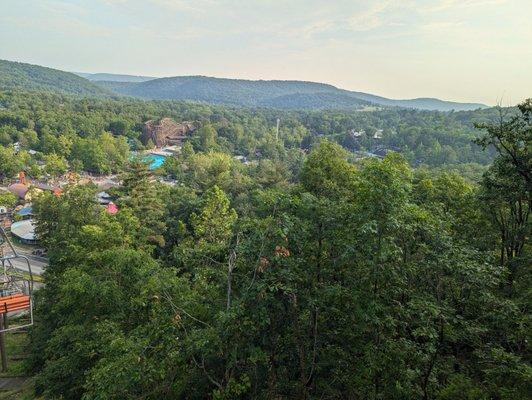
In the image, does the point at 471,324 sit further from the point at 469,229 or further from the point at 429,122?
the point at 429,122

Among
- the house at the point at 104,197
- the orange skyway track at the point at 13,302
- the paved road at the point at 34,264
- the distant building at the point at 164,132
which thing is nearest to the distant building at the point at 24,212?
the house at the point at 104,197

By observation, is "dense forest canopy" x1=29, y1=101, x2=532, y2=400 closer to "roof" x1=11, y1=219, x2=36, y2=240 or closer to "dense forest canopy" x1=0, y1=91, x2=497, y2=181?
"roof" x1=11, y1=219, x2=36, y2=240

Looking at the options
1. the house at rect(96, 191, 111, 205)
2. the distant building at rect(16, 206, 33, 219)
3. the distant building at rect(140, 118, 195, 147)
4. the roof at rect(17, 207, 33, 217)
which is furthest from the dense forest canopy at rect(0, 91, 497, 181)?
the house at rect(96, 191, 111, 205)

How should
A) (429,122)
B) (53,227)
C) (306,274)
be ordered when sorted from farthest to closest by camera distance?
(429,122)
(53,227)
(306,274)

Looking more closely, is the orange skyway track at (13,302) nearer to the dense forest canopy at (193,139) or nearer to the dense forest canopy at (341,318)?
the dense forest canopy at (341,318)

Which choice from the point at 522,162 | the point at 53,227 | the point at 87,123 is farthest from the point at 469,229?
the point at 87,123

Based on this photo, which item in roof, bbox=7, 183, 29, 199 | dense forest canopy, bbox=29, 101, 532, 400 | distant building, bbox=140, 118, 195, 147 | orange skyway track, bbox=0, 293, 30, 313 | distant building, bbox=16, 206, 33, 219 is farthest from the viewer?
distant building, bbox=140, 118, 195, 147
